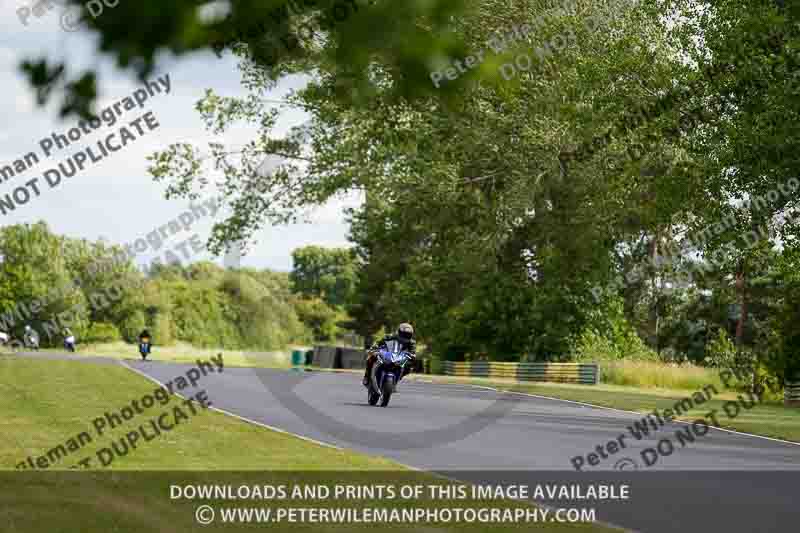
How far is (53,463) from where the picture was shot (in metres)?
12.8

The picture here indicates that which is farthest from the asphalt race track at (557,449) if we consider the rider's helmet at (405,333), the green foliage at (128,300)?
the green foliage at (128,300)

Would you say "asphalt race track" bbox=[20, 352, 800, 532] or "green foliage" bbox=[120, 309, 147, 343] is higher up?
"green foliage" bbox=[120, 309, 147, 343]

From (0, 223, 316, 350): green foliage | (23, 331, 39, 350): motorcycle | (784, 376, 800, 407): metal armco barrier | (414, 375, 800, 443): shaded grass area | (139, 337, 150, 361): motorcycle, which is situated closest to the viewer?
(414, 375, 800, 443): shaded grass area

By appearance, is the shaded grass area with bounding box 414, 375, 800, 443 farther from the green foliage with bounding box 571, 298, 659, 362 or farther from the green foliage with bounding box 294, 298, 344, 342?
the green foliage with bounding box 294, 298, 344, 342

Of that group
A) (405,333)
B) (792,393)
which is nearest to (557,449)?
(405,333)

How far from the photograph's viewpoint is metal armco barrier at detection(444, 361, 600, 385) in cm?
4322

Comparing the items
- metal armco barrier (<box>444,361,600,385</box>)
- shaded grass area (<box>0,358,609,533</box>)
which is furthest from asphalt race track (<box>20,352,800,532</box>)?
metal armco barrier (<box>444,361,600,385</box>)

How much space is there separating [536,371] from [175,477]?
35.4 metres

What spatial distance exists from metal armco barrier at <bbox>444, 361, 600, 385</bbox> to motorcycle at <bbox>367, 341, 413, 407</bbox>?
19328 millimetres

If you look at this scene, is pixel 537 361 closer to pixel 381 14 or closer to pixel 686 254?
pixel 686 254

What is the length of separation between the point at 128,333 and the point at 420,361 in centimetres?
5630

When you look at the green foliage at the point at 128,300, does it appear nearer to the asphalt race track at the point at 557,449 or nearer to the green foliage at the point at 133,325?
the green foliage at the point at 133,325

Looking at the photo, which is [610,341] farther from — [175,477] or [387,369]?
[175,477]

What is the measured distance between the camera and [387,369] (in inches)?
922
